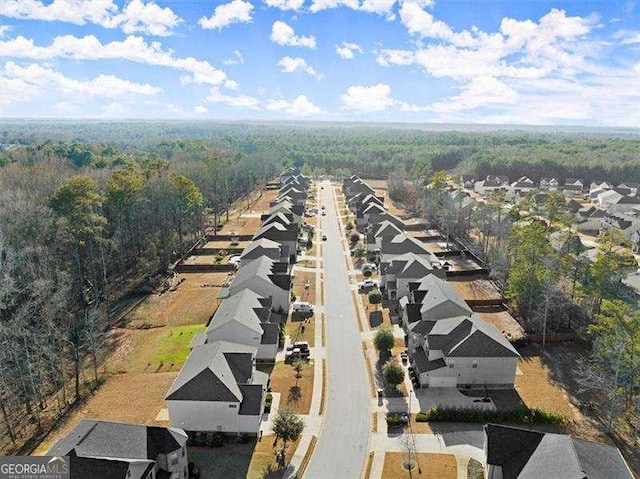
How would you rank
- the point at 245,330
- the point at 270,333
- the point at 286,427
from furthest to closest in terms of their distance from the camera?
1. the point at 270,333
2. the point at 245,330
3. the point at 286,427

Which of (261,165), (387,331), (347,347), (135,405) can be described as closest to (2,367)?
(135,405)

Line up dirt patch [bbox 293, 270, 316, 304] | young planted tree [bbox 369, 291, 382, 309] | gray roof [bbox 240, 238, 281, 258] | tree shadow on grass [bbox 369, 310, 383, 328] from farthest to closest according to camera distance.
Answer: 1. gray roof [bbox 240, 238, 281, 258]
2. dirt patch [bbox 293, 270, 316, 304]
3. young planted tree [bbox 369, 291, 382, 309]
4. tree shadow on grass [bbox 369, 310, 383, 328]

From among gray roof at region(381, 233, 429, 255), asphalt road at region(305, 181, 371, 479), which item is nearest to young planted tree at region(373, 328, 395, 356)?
asphalt road at region(305, 181, 371, 479)

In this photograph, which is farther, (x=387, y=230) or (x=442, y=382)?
(x=387, y=230)

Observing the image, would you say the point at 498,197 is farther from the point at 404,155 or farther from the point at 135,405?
the point at 404,155

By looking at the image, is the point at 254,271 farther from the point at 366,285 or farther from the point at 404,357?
the point at 404,357

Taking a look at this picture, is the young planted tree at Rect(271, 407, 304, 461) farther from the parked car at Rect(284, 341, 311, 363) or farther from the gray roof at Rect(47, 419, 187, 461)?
Answer: the parked car at Rect(284, 341, 311, 363)

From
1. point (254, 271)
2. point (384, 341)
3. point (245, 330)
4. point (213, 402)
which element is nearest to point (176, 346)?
point (245, 330)
